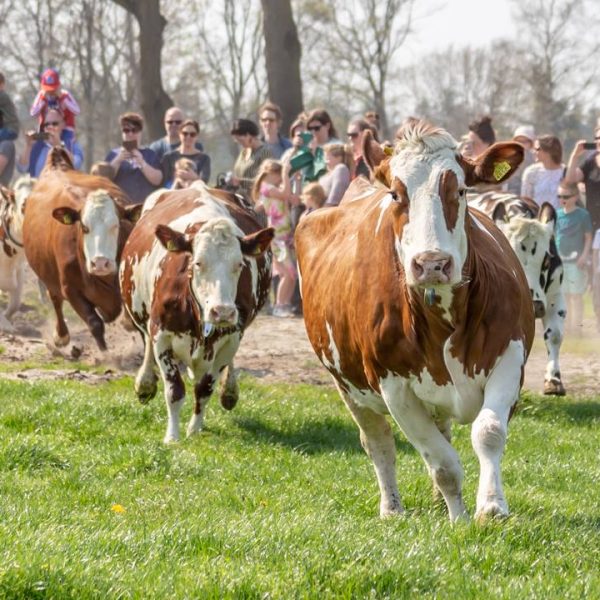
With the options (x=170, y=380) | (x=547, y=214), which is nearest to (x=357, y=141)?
(x=547, y=214)

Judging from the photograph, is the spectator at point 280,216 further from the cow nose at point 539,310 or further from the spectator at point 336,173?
the cow nose at point 539,310

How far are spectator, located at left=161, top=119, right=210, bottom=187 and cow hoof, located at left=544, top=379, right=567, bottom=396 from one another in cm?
551

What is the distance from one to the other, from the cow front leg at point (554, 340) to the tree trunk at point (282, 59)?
1099 centimetres

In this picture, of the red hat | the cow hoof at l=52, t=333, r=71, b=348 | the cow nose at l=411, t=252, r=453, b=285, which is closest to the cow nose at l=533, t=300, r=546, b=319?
the cow hoof at l=52, t=333, r=71, b=348

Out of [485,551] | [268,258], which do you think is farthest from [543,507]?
[268,258]

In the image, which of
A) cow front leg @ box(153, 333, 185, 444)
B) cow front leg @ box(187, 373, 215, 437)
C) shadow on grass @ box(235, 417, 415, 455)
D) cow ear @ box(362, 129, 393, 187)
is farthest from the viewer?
cow front leg @ box(187, 373, 215, 437)

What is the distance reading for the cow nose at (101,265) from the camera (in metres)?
12.3

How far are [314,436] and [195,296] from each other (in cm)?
137

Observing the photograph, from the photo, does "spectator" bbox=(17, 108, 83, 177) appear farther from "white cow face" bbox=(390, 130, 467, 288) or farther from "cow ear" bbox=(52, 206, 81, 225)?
"white cow face" bbox=(390, 130, 467, 288)

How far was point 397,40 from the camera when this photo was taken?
1976 inches

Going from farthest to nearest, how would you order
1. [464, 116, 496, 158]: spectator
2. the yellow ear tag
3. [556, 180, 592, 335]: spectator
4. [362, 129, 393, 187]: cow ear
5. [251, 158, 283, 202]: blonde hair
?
[251, 158, 283, 202]: blonde hair → [556, 180, 592, 335]: spectator → [464, 116, 496, 158]: spectator → [362, 129, 393, 187]: cow ear → the yellow ear tag

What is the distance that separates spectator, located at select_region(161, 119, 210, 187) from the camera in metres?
15.3

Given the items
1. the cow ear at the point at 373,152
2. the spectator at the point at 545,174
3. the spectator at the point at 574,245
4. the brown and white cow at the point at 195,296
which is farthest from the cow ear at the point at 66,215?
the cow ear at the point at 373,152

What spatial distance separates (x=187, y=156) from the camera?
608 inches
